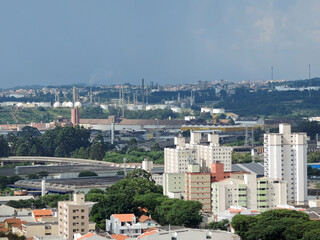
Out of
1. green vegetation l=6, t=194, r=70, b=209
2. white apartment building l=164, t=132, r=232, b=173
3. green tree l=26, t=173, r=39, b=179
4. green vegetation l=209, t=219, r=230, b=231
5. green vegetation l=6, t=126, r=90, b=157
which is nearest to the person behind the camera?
green vegetation l=209, t=219, r=230, b=231

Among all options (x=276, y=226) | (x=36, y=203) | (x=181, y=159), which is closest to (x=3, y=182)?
(x=181, y=159)

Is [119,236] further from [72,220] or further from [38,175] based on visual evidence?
[38,175]

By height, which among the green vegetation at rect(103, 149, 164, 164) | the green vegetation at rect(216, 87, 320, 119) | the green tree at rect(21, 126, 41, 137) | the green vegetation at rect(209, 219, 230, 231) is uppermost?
the green vegetation at rect(216, 87, 320, 119)

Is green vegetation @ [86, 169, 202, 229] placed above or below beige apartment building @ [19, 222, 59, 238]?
above

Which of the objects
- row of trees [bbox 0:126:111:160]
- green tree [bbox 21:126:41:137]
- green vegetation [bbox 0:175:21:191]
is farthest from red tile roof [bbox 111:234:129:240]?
green tree [bbox 21:126:41:137]

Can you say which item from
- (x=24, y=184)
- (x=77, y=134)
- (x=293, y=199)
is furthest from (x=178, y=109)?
(x=293, y=199)

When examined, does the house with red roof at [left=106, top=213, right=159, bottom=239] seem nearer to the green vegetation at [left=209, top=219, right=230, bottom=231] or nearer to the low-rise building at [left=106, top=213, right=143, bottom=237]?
the low-rise building at [left=106, top=213, right=143, bottom=237]

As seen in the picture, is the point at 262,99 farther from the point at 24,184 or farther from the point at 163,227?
the point at 163,227

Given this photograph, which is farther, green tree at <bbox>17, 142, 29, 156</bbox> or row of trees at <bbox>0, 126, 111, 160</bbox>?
green tree at <bbox>17, 142, 29, 156</bbox>
